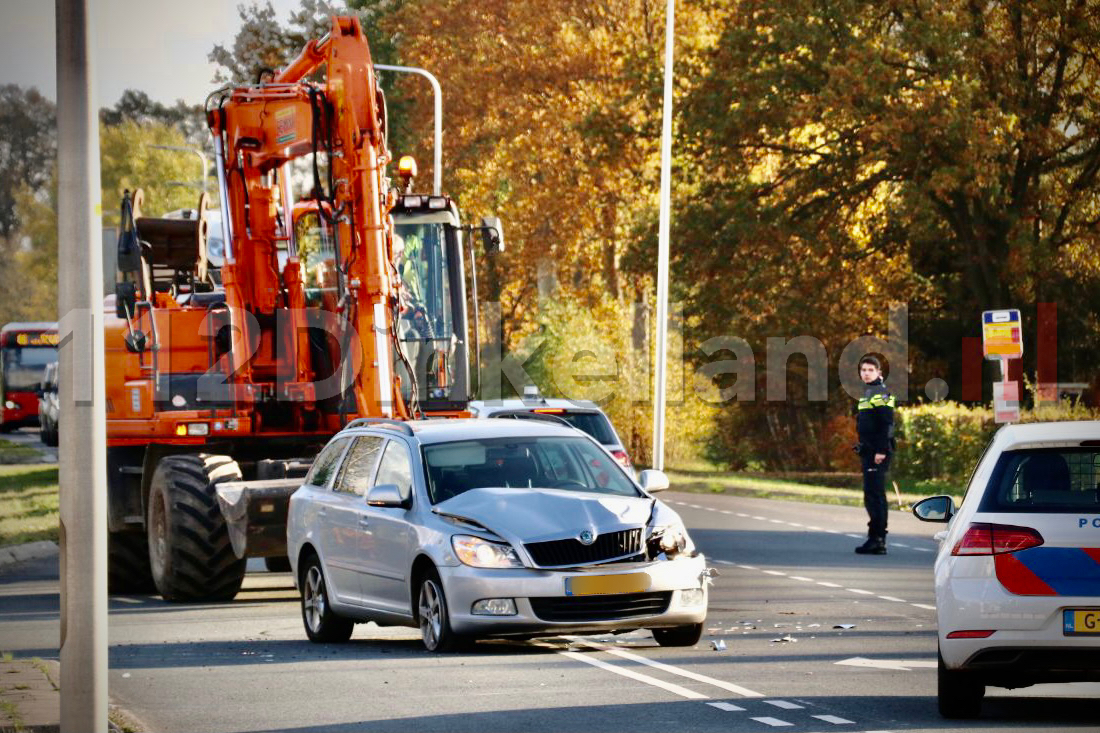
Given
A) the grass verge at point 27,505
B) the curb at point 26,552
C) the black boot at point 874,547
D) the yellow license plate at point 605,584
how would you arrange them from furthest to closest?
the grass verge at point 27,505 < the curb at point 26,552 < the black boot at point 874,547 < the yellow license plate at point 605,584

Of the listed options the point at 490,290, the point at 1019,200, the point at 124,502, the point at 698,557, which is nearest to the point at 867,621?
the point at 698,557

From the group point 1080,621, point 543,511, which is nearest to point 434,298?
point 543,511

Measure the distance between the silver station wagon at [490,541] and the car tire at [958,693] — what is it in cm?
281

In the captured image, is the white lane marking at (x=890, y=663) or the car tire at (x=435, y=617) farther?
the car tire at (x=435, y=617)

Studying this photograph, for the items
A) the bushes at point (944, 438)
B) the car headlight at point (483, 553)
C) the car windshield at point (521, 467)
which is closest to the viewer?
the car headlight at point (483, 553)

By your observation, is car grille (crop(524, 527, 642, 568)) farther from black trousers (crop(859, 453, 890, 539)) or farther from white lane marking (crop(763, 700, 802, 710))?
black trousers (crop(859, 453, 890, 539))

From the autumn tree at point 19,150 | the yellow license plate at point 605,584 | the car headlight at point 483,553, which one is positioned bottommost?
the yellow license plate at point 605,584

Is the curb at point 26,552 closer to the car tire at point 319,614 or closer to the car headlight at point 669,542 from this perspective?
the car tire at point 319,614

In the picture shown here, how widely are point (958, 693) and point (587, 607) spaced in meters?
3.00

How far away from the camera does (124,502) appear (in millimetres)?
20031

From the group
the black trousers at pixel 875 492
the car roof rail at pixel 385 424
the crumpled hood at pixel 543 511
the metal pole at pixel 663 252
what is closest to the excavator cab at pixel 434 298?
the black trousers at pixel 875 492

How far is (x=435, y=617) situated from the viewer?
12984 mm

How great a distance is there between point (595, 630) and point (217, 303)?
8.33 m

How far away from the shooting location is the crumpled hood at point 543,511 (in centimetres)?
1260
